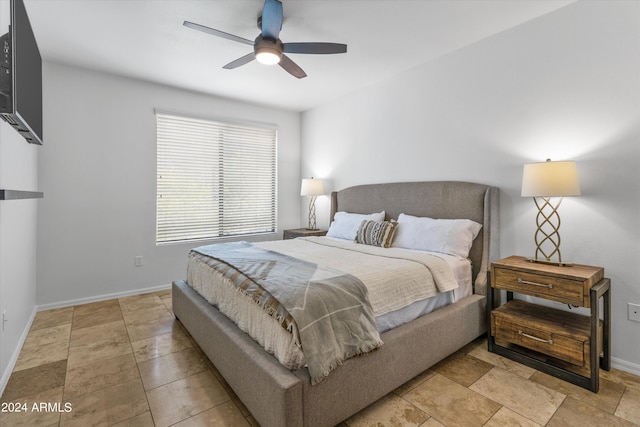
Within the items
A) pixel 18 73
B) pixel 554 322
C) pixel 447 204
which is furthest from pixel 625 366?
pixel 18 73

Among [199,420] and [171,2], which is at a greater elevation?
[171,2]

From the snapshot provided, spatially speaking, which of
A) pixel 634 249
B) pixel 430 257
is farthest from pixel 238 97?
pixel 634 249

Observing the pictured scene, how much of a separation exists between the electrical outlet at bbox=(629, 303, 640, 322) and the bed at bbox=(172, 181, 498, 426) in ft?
2.93

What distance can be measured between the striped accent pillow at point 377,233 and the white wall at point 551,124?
73cm

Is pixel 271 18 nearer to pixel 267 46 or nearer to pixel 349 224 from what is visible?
pixel 267 46

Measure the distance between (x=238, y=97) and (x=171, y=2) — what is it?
2.12m

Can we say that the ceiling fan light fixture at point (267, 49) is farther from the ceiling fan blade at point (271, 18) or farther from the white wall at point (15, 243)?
the white wall at point (15, 243)

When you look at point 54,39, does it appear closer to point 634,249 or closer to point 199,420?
point 199,420

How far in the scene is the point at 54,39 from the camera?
276cm

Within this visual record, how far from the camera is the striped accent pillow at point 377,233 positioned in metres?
3.10

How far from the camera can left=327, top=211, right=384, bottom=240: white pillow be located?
11.6 feet

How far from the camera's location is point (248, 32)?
8.81 feet

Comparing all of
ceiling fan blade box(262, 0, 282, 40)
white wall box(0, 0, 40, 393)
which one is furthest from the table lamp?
white wall box(0, 0, 40, 393)

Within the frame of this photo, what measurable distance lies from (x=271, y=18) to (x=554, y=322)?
9.88 feet
